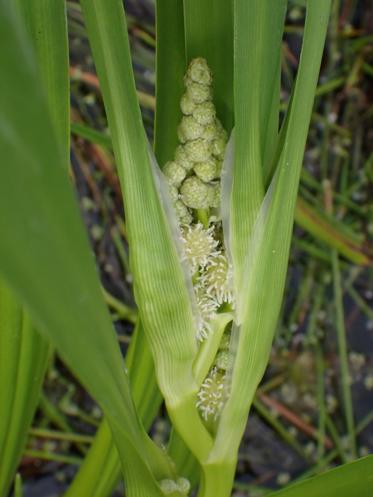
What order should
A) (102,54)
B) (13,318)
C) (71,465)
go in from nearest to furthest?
(102,54) < (13,318) < (71,465)

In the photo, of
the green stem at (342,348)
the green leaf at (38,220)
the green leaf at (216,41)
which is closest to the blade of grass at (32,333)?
the green leaf at (216,41)

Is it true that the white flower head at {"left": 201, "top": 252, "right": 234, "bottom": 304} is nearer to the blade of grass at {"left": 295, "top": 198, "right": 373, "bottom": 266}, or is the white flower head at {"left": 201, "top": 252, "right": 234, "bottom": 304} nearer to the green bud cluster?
the green bud cluster

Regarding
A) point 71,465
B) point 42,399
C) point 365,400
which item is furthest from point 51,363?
point 365,400

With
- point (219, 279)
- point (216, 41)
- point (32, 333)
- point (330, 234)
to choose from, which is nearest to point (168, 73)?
point (216, 41)

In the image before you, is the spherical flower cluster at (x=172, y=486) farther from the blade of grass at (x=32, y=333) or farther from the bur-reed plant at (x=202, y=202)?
the blade of grass at (x=32, y=333)

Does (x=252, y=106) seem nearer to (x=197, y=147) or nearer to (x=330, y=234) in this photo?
(x=197, y=147)

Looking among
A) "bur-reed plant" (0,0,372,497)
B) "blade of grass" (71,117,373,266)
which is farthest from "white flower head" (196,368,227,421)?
"blade of grass" (71,117,373,266)

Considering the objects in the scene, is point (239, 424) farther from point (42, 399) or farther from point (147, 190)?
point (42, 399)

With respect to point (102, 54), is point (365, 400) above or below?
below
